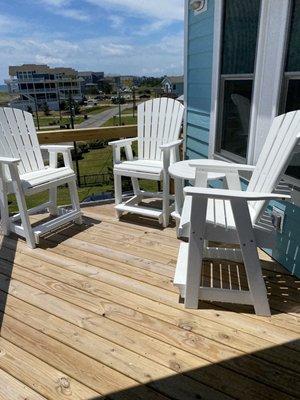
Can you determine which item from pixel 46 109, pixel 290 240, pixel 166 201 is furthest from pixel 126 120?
pixel 290 240

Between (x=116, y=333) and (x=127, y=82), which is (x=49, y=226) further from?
(x=127, y=82)

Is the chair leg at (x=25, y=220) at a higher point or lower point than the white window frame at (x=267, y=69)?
lower

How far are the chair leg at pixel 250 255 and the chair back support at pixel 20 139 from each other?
6.59 ft

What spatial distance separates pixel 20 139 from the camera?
2791 millimetres

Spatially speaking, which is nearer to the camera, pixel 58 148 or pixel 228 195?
pixel 228 195

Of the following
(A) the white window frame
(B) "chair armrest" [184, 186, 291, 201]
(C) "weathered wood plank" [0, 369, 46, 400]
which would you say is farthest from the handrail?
(C) "weathered wood plank" [0, 369, 46, 400]

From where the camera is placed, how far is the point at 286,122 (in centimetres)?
175

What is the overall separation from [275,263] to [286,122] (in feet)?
3.30

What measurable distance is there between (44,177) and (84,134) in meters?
0.84

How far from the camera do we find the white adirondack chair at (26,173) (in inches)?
97.1

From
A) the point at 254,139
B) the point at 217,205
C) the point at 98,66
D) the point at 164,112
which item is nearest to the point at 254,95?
the point at 254,139

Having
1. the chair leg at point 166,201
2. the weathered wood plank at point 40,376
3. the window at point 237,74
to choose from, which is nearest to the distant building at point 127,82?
the window at point 237,74

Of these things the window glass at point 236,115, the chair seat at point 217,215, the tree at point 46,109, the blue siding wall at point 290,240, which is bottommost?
the tree at point 46,109

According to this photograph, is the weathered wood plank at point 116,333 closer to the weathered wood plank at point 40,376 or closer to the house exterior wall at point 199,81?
the weathered wood plank at point 40,376
